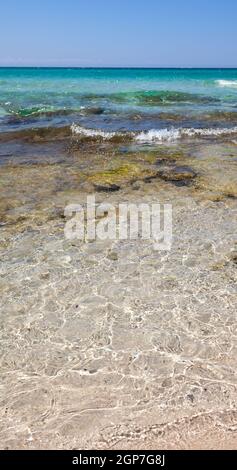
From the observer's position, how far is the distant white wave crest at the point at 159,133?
59.2 ft

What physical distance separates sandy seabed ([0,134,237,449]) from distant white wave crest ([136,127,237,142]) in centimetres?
779

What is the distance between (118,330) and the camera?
569 cm

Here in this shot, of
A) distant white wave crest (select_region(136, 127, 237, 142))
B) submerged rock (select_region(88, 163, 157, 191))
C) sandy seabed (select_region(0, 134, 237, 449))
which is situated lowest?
sandy seabed (select_region(0, 134, 237, 449))

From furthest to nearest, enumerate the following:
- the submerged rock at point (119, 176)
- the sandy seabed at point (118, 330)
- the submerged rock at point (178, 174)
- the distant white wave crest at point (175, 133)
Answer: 1. the distant white wave crest at point (175, 133)
2. the submerged rock at point (178, 174)
3. the submerged rock at point (119, 176)
4. the sandy seabed at point (118, 330)

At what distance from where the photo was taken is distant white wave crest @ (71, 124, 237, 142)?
18031 mm

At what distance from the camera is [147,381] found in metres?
4.79

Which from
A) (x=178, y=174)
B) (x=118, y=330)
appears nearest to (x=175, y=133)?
(x=178, y=174)

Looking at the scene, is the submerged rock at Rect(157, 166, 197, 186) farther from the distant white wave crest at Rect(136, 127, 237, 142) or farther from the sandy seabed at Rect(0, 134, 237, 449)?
the distant white wave crest at Rect(136, 127, 237, 142)

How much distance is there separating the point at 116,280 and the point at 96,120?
17.2 meters

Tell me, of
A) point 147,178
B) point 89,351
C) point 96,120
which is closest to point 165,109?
point 96,120

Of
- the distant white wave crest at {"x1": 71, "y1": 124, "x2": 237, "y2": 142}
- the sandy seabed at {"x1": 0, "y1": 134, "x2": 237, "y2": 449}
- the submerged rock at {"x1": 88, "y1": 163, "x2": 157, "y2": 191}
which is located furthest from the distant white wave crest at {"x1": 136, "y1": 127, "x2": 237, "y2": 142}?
the sandy seabed at {"x1": 0, "y1": 134, "x2": 237, "y2": 449}

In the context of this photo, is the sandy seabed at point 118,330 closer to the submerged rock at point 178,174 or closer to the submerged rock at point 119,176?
the submerged rock at point 119,176

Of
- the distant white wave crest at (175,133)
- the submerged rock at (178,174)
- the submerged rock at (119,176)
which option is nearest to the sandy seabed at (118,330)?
the submerged rock at (119,176)
